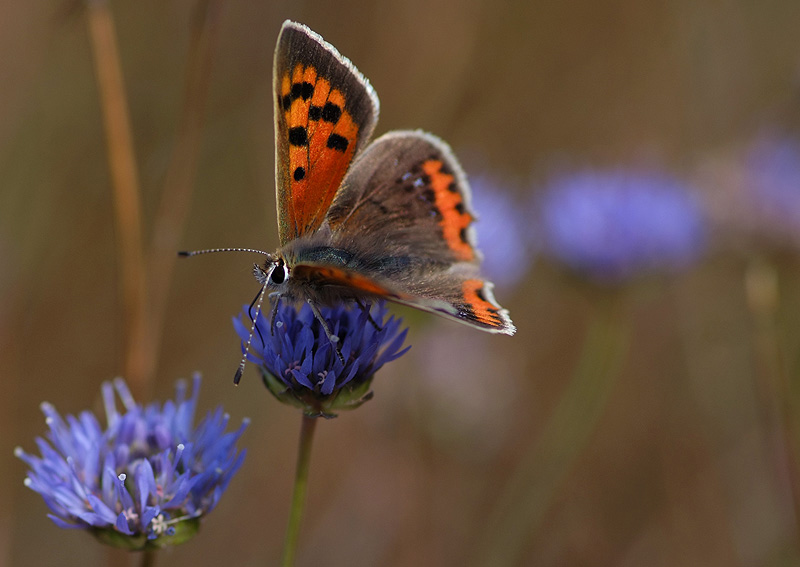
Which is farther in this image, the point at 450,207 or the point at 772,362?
the point at 772,362

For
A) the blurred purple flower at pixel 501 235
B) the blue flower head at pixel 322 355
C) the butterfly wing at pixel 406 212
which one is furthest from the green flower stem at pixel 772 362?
the blue flower head at pixel 322 355

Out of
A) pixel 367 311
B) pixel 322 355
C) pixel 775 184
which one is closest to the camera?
pixel 322 355

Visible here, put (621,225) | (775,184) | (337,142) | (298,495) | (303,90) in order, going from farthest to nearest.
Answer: (621,225) < (775,184) < (337,142) < (303,90) < (298,495)

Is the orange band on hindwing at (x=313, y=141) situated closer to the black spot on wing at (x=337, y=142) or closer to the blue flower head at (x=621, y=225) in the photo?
the black spot on wing at (x=337, y=142)

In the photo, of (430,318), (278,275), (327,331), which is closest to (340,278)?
(327,331)

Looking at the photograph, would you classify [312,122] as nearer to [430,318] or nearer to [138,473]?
[138,473]
